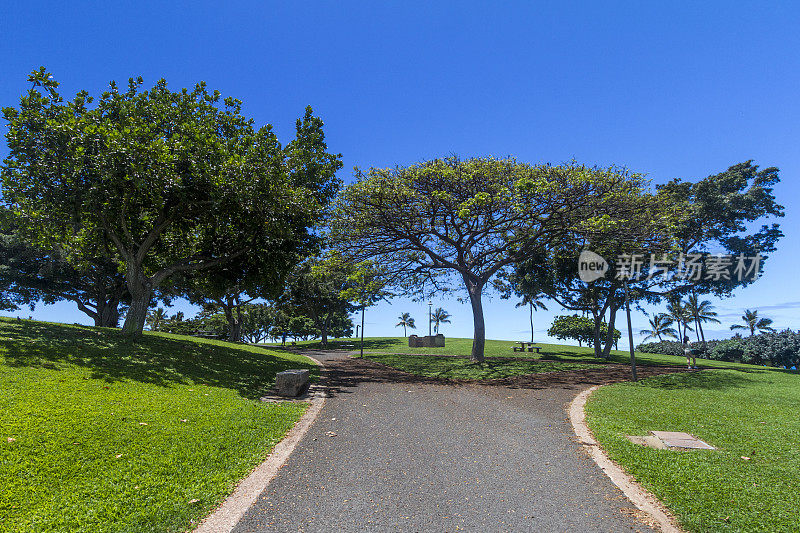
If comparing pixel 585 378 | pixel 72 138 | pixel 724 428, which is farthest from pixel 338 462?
pixel 72 138

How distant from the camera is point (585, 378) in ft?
55.8

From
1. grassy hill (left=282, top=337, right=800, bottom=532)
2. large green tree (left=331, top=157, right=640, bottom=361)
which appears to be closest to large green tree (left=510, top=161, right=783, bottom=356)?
large green tree (left=331, top=157, right=640, bottom=361)

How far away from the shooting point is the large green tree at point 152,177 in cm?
1428

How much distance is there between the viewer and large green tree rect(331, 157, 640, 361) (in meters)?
17.9

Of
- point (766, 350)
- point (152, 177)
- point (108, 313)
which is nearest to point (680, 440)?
point (152, 177)

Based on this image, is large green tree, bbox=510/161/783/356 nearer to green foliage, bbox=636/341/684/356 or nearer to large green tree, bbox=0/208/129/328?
green foliage, bbox=636/341/684/356

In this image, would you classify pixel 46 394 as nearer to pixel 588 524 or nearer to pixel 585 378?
pixel 588 524

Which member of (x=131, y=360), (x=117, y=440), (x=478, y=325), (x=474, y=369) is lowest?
(x=474, y=369)

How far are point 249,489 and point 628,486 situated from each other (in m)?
5.24

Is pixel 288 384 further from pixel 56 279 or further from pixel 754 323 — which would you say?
pixel 754 323

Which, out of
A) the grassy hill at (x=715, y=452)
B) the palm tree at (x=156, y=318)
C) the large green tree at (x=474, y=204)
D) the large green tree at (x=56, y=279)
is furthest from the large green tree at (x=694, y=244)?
the palm tree at (x=156, y=318)

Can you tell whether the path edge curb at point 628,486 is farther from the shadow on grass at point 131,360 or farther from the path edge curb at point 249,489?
the shadow on grass at point 131,360

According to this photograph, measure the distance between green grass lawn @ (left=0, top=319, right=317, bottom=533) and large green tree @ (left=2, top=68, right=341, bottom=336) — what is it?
21.6 feet

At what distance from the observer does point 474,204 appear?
18.2 m
